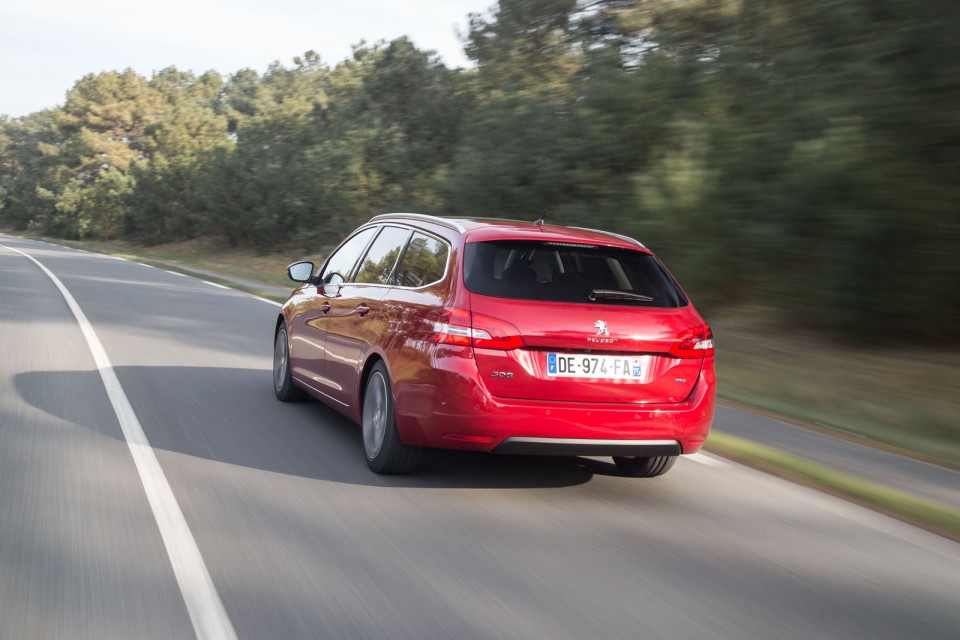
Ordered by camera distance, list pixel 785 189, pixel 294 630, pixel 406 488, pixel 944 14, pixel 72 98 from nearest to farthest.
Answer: pixel 294 630, pixel 406 488, pixel 944 14, pixel 785 189, pixel 72 98

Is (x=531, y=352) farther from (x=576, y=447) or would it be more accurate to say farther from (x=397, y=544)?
(x=397, y=544)

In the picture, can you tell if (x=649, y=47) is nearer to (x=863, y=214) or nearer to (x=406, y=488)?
(x=863, y=214)

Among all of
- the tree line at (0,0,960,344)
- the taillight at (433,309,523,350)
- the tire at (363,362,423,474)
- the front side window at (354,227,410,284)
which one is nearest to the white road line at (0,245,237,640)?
the tire at (363,362,423,474)

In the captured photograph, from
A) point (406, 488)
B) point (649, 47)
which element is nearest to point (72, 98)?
point (649, 47)

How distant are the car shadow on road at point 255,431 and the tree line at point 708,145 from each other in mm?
6602

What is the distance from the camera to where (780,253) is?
13.8 metres

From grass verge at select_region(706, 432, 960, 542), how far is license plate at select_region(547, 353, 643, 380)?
1675mm

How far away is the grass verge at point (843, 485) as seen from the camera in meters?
5.62

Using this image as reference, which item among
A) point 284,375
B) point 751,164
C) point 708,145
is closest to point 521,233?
point 284,375

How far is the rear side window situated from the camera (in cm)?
598

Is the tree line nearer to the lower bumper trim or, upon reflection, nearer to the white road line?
the lower bumper trim

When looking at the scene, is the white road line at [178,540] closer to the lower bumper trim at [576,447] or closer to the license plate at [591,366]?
the lower bumper trim at [576,447]

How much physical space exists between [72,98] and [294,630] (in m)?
97.5

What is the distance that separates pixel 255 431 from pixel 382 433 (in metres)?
1.52
